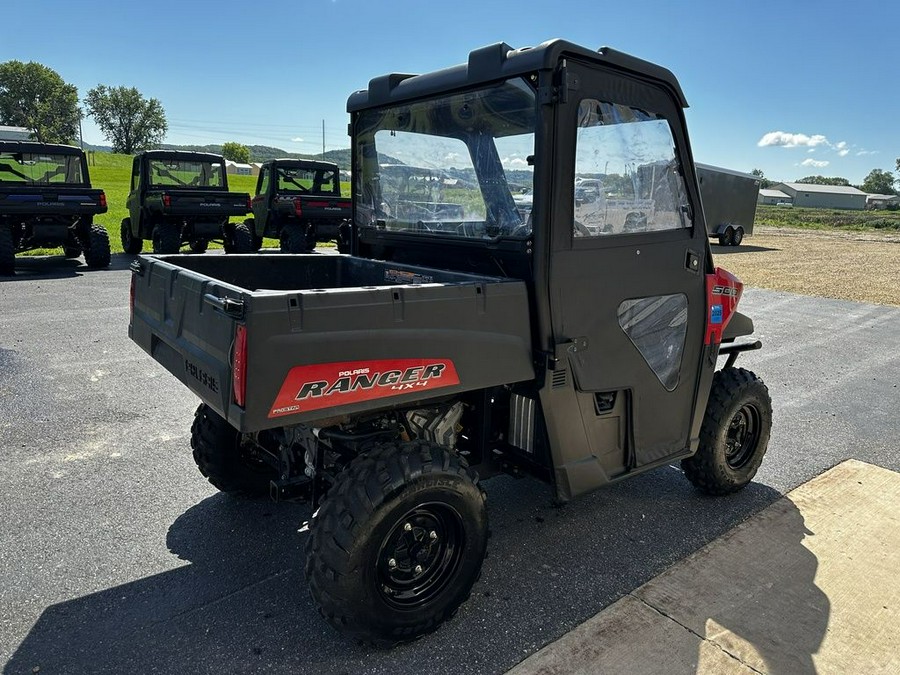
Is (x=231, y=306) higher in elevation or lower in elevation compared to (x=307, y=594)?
higher

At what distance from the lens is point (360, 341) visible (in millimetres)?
2336

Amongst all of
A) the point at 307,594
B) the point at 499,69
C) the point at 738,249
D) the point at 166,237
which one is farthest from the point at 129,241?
the point at 738,249

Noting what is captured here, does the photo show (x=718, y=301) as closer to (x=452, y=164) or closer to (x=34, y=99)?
(x=452, y=164)

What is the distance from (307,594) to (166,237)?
12743 millimetres

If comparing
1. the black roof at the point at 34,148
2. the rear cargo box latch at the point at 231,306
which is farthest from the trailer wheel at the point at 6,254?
the rear cargo box latch at the point at 231,306

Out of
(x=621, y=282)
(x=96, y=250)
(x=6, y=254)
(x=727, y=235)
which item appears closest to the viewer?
(x=621, y=282)

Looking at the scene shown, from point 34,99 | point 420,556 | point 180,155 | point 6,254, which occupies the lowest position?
point 420,556

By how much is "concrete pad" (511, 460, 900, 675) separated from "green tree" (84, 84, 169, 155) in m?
122

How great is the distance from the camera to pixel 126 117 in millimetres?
111750

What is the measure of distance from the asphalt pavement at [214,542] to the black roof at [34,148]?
7624 millimetres

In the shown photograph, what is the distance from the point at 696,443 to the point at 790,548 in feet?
2.21

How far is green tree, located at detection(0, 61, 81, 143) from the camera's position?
313ft

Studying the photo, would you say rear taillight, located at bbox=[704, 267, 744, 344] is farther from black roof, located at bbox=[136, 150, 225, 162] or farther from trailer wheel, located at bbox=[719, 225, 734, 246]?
trailer wheel, located at bbox=[719, 225, 734, 246]

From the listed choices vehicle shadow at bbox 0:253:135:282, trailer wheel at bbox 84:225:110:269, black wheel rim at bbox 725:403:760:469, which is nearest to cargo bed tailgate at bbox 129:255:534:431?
black wheel rim at bbox 725:403:760:469
